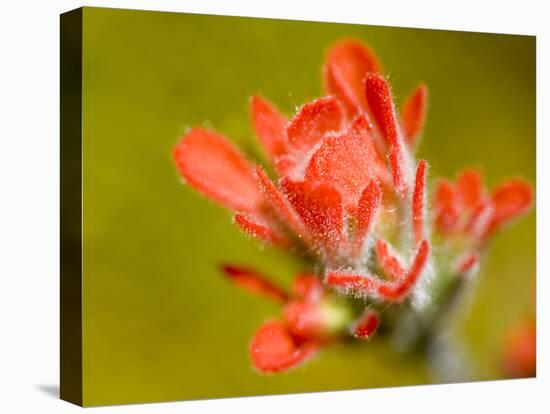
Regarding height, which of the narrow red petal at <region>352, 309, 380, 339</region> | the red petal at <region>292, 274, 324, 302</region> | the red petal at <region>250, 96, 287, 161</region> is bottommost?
the narrow red petal at <region>352, 309, 380, 339</region>

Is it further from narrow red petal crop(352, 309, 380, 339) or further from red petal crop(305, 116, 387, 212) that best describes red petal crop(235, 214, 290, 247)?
narrow red petal crop(352, 309, 380, 339)

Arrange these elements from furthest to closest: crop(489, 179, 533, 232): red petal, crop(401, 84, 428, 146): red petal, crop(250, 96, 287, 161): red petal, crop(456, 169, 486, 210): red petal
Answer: crop(489, 179, 533, 232): red petal, crop(456, 169, 486, 210): red petal, crop(401, 84, 428, 146): red petal, crop(250, 96, 287, 161): red petal

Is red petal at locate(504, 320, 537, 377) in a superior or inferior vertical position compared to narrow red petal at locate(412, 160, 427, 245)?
inferior

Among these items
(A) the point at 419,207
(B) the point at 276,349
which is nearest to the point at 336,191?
(A) the point at 419,207

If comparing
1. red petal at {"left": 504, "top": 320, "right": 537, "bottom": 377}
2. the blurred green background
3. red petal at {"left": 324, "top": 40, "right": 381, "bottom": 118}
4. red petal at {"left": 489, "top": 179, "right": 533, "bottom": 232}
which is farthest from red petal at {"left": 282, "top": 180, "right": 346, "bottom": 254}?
red petal at {"left": 504, "top": 320, "right": 537, "bottom": 377}

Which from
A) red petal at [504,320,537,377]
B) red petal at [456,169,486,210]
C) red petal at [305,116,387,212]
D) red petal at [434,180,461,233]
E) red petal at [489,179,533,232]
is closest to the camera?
red petal at [305,116,387,212]

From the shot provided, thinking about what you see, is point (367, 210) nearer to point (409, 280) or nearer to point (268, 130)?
point (409, 280)
